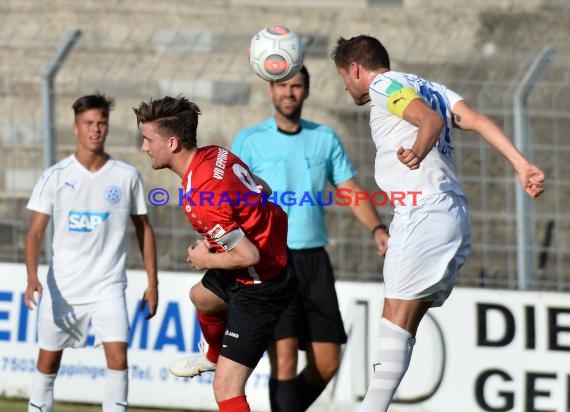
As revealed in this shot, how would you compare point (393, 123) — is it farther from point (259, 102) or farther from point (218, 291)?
point (259, 102)

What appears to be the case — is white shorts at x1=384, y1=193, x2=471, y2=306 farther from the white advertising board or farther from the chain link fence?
the chain link fence

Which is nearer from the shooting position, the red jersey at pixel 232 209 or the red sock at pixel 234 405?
the red jersey at pixel 232 209

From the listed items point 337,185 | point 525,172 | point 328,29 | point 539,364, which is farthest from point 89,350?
point 328,29

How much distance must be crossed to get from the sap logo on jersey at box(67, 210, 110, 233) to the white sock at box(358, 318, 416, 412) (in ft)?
7.52

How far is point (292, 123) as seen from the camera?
8.12 meters

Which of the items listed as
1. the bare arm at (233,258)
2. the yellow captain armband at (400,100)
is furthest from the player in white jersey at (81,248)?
the yellow captain armband at (400,100)

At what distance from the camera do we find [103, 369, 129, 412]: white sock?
305 inches

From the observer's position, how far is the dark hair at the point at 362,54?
666 centimetres

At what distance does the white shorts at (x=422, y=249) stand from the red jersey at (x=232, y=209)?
63 cm

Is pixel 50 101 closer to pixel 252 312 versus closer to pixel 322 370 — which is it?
pixel 322 370

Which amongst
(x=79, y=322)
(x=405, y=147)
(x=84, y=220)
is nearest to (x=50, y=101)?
(x=84, y=220)

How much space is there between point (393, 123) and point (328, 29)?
749 cm

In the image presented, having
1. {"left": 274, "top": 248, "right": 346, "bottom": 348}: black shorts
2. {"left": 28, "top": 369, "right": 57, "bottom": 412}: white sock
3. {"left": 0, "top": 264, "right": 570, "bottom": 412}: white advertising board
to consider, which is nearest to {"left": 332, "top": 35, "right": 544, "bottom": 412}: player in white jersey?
{"left": 274, "top": 248, "right": 346, "bottom": 348}: black shorts

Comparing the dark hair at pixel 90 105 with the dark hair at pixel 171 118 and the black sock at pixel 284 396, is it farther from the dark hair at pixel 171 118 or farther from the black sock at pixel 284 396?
the black sock at pixel 284 396
